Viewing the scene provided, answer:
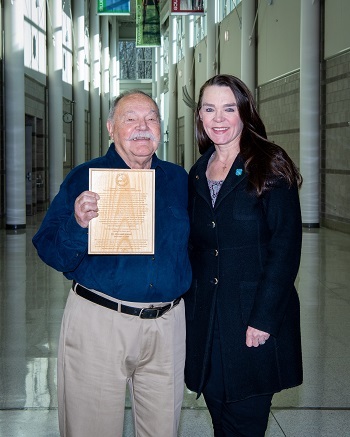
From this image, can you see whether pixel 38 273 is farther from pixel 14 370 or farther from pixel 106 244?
pixel 106 244

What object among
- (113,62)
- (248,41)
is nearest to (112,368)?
(248,41)

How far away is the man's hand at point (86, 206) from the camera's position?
8.27 feet

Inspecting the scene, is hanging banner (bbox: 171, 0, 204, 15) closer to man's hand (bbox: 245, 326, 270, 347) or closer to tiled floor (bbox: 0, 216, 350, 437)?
tiled floor (bbox: 0, 216, 350, 437)

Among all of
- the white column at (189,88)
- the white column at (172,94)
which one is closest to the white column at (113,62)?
the white column at (172,94)

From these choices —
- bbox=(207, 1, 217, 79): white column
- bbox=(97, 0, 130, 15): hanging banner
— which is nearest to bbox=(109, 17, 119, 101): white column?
bbox=(207, 1, 217, 79): white column

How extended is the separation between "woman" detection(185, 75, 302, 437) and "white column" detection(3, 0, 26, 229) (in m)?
13.1

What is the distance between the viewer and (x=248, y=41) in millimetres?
20672

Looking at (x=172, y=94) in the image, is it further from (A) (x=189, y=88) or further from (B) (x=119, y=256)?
(B) (x=119, y=256)

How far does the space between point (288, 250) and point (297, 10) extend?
49.2 ft

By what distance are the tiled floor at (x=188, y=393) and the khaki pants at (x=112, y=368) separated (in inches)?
45.4

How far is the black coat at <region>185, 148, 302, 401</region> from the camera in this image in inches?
106

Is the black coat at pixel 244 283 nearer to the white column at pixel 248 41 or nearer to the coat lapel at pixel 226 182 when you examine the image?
the coat lapel at pixel 226 182

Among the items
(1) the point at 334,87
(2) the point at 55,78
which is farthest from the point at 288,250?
(2) the point at 55,78

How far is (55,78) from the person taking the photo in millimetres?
22297
